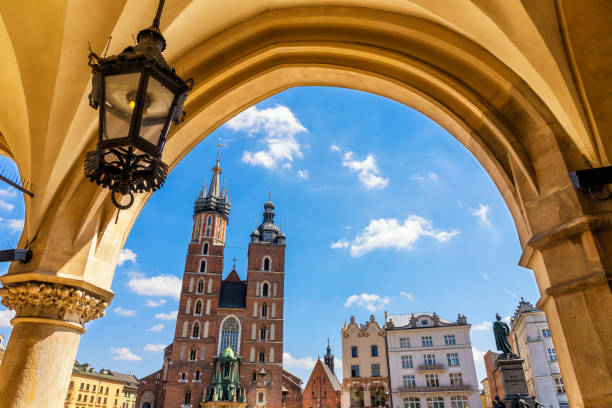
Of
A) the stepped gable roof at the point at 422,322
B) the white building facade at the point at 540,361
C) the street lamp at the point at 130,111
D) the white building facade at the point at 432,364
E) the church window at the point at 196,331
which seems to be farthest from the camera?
the church window at the point at 196,331

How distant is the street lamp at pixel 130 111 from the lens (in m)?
2.52

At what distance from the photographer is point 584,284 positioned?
3.14m

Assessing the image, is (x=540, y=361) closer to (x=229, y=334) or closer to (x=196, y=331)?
(x=229, y=334)

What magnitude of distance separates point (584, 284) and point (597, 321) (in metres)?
0.29

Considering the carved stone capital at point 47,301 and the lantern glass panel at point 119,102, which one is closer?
the lantern glass panel at point 119,102

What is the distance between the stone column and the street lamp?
2.08 m

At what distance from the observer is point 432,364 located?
123ft

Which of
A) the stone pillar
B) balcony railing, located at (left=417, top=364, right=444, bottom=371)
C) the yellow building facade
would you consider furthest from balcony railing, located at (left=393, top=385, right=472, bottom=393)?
the yellow building facade

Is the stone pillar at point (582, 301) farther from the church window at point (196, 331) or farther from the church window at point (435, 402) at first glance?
the church window at point (196, 331)

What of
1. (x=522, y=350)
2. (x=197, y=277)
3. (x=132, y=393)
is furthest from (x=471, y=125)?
(x=132, y=393)

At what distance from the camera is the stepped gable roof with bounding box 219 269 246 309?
54125mm

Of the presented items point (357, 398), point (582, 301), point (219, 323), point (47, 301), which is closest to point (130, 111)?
point (47, 301)

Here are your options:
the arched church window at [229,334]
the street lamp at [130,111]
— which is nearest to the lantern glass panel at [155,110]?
the street lamp at [130,111]

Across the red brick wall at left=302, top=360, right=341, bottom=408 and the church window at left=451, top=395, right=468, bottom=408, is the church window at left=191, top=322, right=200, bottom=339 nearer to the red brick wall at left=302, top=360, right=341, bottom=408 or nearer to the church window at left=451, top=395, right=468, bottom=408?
the red brick wall at left=302, top=360, right=341, bottom=408
